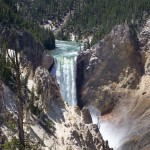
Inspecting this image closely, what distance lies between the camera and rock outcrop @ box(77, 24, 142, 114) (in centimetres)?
5988

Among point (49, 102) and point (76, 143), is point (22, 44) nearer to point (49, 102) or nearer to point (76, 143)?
point (49, 102)

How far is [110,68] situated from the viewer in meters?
61.1

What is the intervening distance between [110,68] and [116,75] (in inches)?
53.9

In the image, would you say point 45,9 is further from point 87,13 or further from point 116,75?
point 116,75

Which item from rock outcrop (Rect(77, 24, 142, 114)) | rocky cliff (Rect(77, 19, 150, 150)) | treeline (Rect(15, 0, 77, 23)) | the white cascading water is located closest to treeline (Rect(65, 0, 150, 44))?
treeline (Rect(15, 0, 77, 23))

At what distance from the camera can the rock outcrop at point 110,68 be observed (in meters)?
59.9

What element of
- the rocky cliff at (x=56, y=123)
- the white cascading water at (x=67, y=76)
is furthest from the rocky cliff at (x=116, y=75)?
the rocky cliff at (x=56, y=123)

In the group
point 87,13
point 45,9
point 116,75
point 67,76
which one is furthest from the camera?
point 45,9

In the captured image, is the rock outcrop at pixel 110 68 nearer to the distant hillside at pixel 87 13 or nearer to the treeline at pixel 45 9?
the distant hillside at pixel 87 13

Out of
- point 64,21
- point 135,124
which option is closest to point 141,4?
point 64,21

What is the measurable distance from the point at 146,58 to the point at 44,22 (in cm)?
9014

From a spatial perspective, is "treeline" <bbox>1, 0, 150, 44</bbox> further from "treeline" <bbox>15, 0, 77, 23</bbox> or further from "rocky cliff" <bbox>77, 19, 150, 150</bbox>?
"rocky cliff" <bbox>77, 19, 150, 150</bbox>

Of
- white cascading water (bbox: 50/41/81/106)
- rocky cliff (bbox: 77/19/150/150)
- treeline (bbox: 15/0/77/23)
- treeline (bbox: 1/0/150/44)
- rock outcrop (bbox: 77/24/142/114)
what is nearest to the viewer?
rocky cliff (bbox: 77/19/150/150)

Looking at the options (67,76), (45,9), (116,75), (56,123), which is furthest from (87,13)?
(56,123)
